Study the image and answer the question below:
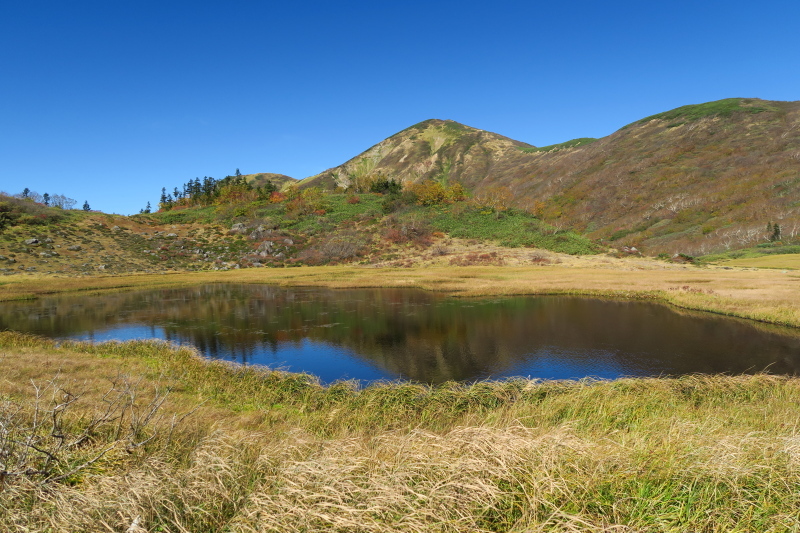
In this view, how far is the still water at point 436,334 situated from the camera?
18.7 metres

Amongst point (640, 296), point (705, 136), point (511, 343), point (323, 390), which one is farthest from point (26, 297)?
point (705, 136)

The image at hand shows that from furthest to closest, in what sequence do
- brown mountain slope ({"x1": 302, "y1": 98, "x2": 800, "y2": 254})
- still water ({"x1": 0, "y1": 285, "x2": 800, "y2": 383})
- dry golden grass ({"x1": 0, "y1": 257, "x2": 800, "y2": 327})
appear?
brown mountain slope ({"x1": 302, "y1": 98, "x2": 800, "y2": 254}) < dry golden grass ({"x1": 0, "y1": 257, "x2": 800, "y2": 327}) < still water ({"x1": 0, "y1": 285, "x2": 800, "y2": 383})

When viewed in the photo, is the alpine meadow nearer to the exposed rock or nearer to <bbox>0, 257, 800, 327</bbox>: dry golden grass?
<bbox>0, 257, 800, 327</bbox>: dry golden grass

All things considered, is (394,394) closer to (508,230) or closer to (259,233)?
(508,230)

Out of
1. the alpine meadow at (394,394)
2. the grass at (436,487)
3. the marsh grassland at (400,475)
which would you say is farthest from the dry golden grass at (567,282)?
the grass at (436,487)

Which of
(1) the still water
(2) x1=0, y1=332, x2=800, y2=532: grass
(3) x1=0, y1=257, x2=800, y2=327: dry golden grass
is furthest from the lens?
(3) x1=0, y1=257, x2=800, y2=327: dry golden grass

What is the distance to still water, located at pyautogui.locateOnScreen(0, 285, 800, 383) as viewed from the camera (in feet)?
61.4

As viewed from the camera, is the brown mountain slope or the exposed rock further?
the brown mountain slope

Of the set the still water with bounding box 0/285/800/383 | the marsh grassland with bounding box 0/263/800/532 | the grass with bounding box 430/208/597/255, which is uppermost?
the grass with bounding box 430/208/597/255

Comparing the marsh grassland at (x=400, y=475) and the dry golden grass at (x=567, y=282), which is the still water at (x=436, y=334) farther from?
the marsh grassland at (x=400, y=475)

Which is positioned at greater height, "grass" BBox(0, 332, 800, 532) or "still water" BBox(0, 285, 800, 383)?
"grass" BBox(0, 332, 800, 532)

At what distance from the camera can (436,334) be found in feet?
83.1

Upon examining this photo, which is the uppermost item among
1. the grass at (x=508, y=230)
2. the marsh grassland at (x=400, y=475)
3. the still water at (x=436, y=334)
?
the grass at (x=508, y=230)

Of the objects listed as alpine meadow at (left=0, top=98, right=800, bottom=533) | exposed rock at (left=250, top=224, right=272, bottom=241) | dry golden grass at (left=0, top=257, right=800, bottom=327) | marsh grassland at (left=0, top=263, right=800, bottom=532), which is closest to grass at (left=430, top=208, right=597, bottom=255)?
alpine meadow at (left=0, top=98, right=800, bottom=533)
